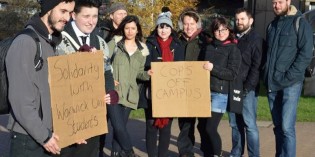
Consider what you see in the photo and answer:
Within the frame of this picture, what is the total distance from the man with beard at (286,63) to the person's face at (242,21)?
1.57 ft

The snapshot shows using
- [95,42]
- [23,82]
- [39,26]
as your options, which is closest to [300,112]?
A: [95,42]

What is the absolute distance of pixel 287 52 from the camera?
6238 mm

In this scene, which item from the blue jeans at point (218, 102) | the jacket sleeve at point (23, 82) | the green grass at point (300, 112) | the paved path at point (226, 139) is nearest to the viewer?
the jacket sleeve at point (23, 82)

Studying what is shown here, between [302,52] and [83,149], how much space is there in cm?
280

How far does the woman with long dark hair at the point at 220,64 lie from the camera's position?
6602mm

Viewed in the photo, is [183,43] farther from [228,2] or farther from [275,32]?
[228,2]

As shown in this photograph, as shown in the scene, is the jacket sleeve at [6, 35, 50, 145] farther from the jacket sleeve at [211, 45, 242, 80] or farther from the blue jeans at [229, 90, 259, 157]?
the blue jeans at [229, 90, 259, 157]

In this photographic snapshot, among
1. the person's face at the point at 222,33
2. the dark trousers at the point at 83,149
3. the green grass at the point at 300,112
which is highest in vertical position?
the person's face at the point at 222,33

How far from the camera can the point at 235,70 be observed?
661 centimetres

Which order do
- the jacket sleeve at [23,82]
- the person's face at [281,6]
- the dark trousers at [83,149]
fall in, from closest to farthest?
1. the jacket sleeve at [23,82]
2. the dark trousers at [83,149]
3. the person's face at [281,6]

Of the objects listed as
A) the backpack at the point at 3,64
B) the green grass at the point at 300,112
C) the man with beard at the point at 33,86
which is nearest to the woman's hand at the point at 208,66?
the man with beard at the point at 33,86

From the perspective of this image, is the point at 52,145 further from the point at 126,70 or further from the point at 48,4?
the point at 126,70

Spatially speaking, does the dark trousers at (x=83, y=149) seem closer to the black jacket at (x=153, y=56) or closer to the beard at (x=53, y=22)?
the beard at (x=53, y=22)

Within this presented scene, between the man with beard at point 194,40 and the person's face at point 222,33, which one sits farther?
the man with beard at point 194,40
